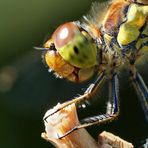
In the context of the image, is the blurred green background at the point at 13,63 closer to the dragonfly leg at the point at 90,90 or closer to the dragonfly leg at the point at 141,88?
the dragonfly leg at the point at 141,88

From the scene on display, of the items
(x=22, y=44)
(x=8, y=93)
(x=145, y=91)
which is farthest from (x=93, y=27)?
(x=22, y=44)

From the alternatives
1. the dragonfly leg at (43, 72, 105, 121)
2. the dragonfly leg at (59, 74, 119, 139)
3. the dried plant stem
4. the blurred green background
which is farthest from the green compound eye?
the blurred green background

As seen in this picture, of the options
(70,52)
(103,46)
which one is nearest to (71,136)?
(70,52)

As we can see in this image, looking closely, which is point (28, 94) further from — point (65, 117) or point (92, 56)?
point (65, 117)

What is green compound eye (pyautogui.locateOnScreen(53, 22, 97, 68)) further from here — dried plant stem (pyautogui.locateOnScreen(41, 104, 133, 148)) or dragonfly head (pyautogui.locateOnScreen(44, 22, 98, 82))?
dried plant stem (pyautogui.locateOnScreen(41, 104, 133, 148))

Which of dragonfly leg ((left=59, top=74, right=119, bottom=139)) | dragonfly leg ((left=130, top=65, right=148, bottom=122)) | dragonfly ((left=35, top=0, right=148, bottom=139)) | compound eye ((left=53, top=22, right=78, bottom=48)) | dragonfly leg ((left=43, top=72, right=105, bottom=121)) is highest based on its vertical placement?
compound eye ((left=53, top=22, right=78, bottom=48))

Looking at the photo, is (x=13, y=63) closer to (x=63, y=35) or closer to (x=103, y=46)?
(x=103, y=46)

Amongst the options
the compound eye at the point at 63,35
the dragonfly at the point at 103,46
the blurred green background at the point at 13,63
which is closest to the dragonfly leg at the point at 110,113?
the dragonfly at the point at 103,46
